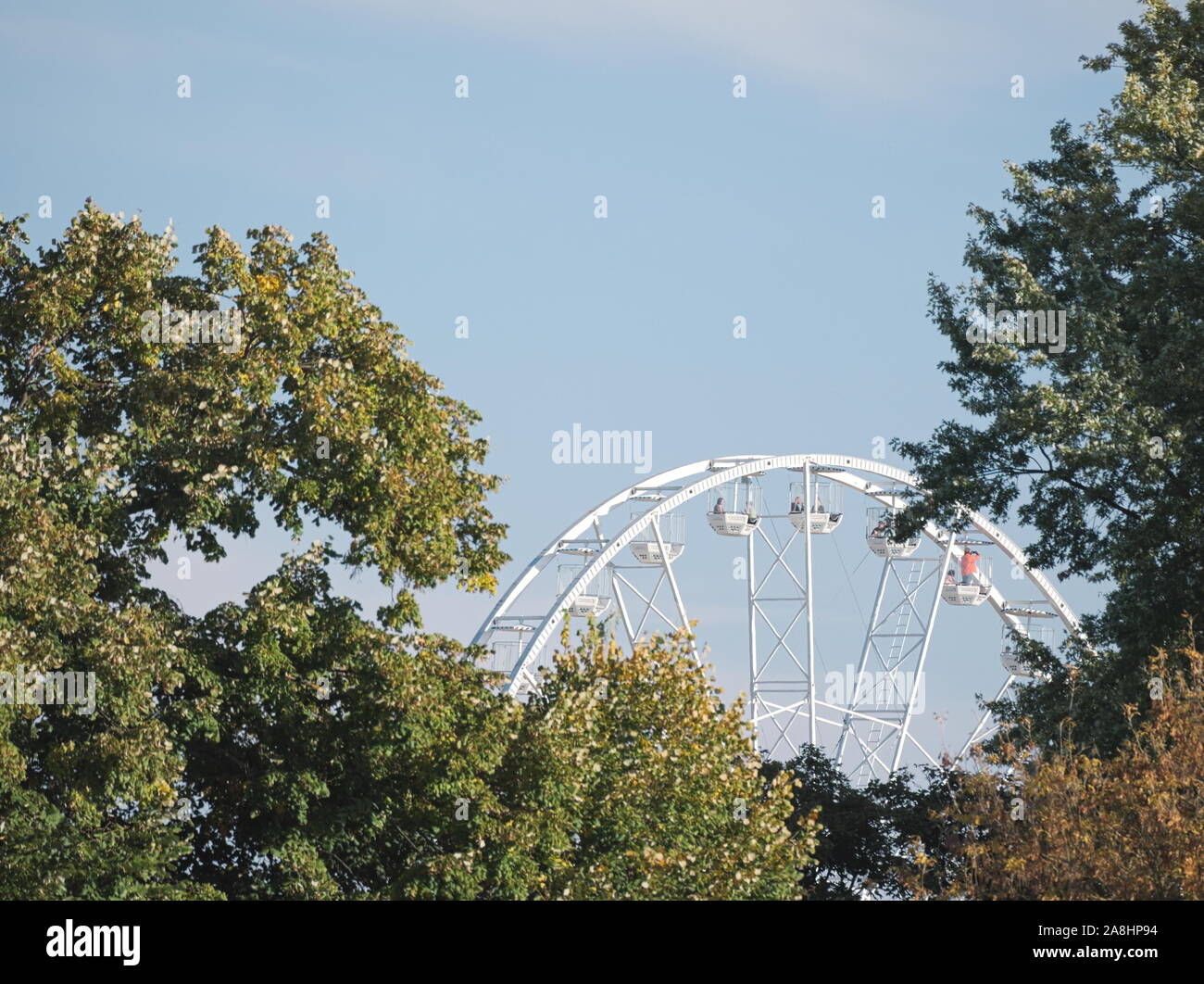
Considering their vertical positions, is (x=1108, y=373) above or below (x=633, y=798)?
above

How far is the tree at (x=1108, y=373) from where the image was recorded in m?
25.2

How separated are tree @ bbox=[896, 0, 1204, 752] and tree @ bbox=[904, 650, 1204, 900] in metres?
3.61

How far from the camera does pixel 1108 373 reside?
25406 millimetres

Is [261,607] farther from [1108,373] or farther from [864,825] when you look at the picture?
[864,825]

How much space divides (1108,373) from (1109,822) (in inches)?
322

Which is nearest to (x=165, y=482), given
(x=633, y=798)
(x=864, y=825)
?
(x=633, y=798)

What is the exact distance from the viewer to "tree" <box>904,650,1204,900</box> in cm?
1925

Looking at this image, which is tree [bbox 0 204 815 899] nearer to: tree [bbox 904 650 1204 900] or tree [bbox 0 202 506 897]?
tree [bbox 0 202 506 897]

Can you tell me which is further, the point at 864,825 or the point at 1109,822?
the point at 864,825

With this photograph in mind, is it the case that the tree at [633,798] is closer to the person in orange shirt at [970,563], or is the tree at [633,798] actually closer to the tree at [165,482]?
the tree at [165,482]
